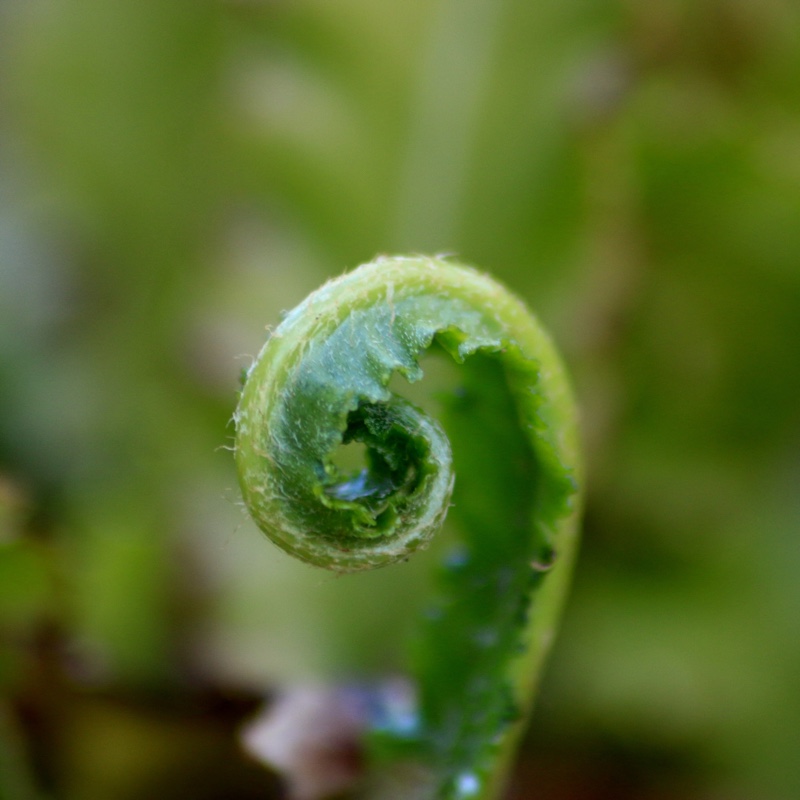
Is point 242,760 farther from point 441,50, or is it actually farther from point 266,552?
point 441,50

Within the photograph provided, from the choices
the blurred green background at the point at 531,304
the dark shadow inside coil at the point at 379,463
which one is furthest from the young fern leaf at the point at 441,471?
the blurred green background at the point at 531,304

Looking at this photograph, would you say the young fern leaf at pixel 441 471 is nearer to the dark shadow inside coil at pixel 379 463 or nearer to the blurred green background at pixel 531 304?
the dark shadow inside coil at pixel 379 463

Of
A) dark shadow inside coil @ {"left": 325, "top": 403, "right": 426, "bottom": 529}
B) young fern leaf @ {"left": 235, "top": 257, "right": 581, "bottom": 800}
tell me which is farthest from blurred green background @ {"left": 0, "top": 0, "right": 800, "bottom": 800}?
dark shadow inside coil @ {"left": 325, "top": 403, "right": 426, "bottom": 529}

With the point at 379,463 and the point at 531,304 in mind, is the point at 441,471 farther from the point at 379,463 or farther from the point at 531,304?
the point at 531,304

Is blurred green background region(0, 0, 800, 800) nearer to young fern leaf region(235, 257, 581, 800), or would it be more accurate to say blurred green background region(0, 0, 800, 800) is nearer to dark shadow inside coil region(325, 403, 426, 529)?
young fern leaf region(235, 257, 581, 800)

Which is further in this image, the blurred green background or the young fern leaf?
the blurred green background
